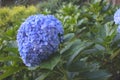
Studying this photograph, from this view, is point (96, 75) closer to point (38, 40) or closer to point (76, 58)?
point (76, 58)

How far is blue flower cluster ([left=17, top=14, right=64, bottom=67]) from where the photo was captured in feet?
6.45

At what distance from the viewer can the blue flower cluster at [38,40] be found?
1.97m

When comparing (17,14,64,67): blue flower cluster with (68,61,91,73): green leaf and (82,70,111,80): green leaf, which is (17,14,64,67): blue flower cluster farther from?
(82,70,111,80): green leaf

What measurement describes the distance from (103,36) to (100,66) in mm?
206

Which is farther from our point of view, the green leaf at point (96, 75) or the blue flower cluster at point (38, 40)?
the green leaf at point (96, 75)

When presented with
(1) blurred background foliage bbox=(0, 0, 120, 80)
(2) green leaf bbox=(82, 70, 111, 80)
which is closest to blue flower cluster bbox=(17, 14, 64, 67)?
(1) blurred background foliage bbox=(0, 0, 120, 80)

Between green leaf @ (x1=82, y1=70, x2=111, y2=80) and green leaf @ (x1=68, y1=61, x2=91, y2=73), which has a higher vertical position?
green leaf @ (x1=68, y1=61, x2=91, y2=73)

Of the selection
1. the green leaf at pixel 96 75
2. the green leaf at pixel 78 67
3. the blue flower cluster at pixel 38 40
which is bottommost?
the green leaf at pixel 96 75

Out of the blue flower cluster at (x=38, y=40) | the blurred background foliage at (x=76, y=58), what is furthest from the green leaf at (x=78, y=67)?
the blue flower cluster at (x=38, y=40)

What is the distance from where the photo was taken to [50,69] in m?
1.94

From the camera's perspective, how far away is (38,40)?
196 centimetres

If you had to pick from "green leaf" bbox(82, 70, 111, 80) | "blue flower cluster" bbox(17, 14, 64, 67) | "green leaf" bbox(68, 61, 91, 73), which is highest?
"blue flower cluster" bbox(17, 14, 64, 67)

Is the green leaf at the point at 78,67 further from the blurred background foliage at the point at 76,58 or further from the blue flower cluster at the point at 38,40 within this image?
the blue flower cluster at the point at 38,40

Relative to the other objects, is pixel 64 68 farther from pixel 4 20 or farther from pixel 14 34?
pixel 4 20
